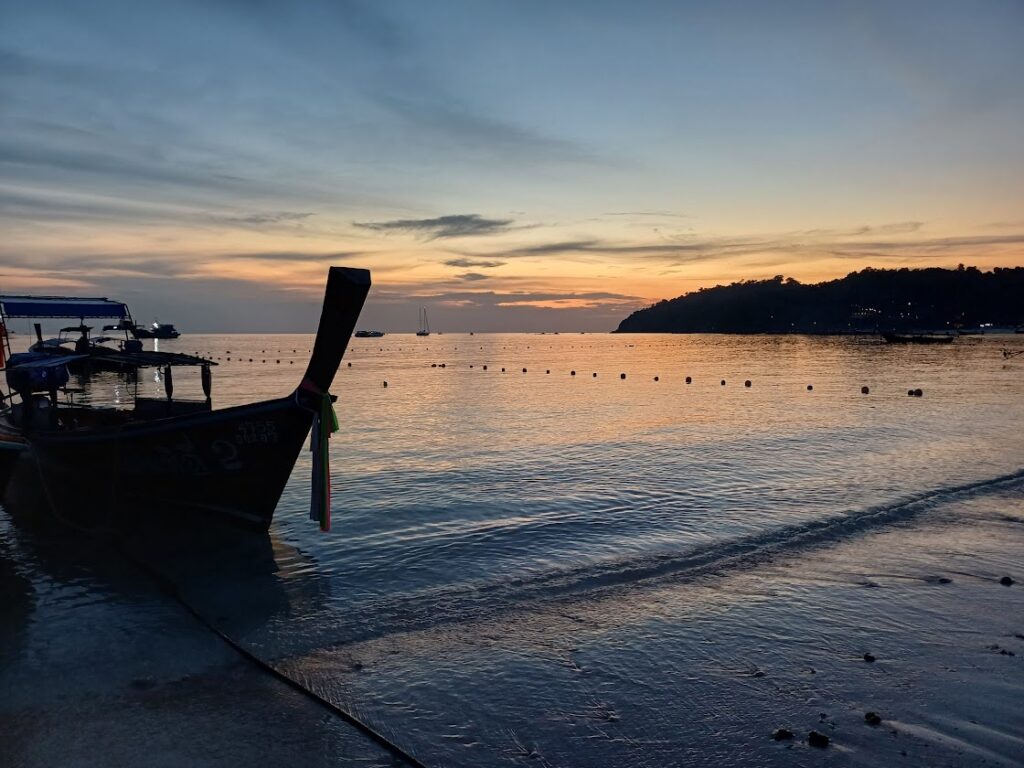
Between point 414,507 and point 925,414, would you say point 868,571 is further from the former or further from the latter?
point 925,414

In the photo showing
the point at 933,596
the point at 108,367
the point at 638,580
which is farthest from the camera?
the point at 108,367

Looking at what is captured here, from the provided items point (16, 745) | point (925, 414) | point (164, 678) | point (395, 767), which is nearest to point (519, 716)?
point (395, 767)

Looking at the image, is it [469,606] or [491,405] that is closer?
[469,606]

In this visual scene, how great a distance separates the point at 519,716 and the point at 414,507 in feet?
35.4

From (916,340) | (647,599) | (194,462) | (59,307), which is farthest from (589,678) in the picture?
(916,340)

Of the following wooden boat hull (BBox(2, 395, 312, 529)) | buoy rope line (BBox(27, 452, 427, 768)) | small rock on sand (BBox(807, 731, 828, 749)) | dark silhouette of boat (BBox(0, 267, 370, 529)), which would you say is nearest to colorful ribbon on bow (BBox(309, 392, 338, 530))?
dark silhouette of boat (BBox(0, 267, 370, 529))

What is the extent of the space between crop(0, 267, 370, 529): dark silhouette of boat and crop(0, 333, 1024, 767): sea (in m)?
1.29

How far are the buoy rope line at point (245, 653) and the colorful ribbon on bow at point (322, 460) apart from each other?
8.37 feet

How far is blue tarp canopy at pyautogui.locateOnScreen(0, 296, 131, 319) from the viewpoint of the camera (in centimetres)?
3391

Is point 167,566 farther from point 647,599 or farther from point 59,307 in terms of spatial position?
point 59,307

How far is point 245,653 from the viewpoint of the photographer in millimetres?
8586

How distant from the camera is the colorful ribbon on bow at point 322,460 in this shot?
12.0m

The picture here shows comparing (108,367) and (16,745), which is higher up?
(108,367)

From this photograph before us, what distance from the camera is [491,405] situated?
150 feet
